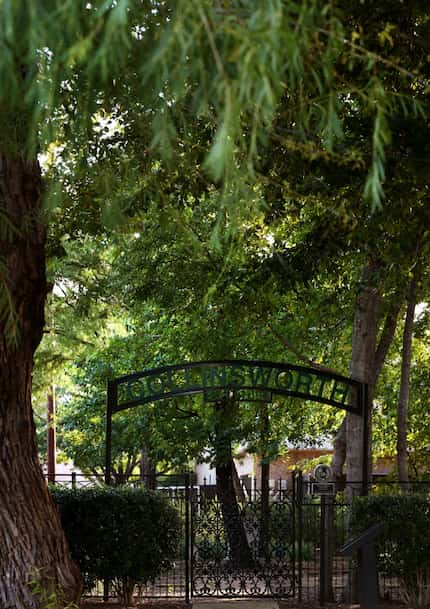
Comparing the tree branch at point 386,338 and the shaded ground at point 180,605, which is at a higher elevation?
the tree branch at point 386,338

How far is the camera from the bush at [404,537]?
10383 mm

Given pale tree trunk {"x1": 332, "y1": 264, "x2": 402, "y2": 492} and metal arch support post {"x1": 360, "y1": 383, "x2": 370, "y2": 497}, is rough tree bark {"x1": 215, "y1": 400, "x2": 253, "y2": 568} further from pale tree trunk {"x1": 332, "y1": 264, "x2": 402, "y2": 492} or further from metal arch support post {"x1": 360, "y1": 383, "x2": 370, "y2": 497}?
metal arch support post {"x1": 360, "y1": 383, "x2": 370, "y2": 497}

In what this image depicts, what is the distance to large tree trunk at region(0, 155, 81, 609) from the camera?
26.2 feet

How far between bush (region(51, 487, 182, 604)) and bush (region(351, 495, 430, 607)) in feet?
7.25

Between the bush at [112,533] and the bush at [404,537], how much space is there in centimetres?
221

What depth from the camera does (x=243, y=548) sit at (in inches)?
496

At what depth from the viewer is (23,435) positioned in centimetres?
842

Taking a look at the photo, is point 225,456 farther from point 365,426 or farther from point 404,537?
point 404,537

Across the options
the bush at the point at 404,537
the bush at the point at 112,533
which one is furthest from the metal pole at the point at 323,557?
the bush at the point at 112,533

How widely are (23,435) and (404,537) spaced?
172 inches

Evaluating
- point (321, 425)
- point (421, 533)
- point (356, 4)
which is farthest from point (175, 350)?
point (356, 4)

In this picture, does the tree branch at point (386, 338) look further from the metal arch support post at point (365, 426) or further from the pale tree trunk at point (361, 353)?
the metal arch support post at point (365, 426)

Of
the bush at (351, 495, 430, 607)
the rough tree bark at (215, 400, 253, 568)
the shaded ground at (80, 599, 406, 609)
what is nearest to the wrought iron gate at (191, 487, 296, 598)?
the shaded ground at (80, 599, 406, 609)

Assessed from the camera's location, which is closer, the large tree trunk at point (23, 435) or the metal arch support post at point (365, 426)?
the large tree trunk at point (23, 435)
